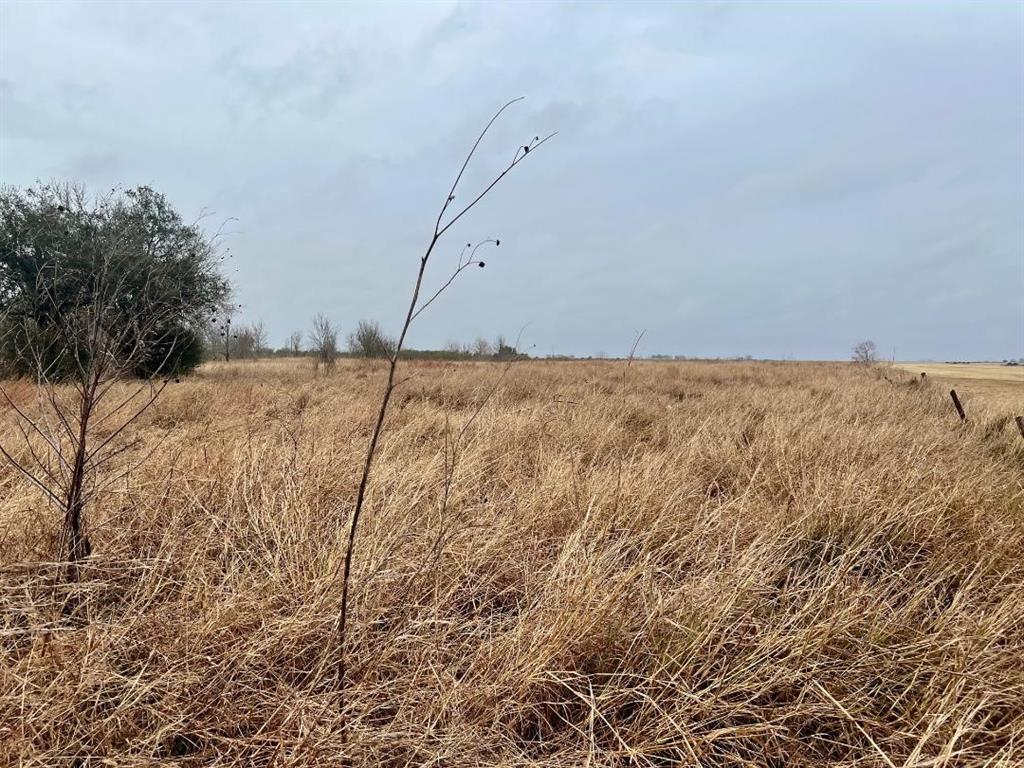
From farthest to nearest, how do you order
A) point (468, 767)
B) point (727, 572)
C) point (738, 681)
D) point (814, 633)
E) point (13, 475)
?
point (13, 475)
point (727, 572)
point (814, 633)
point (738, 681)
point (468, 767)

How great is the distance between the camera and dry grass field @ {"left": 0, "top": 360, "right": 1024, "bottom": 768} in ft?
4.47

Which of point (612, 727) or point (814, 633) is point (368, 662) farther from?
point (814, 633)

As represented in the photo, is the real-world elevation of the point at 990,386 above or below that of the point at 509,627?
above

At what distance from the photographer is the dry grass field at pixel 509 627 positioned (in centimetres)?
136

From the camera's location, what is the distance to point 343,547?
2090mm

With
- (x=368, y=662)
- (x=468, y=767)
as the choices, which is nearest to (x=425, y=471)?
(x=368, y=662)

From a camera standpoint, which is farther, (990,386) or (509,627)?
(990,386)

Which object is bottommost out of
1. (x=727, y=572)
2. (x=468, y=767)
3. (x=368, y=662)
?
(x=468, y=767)

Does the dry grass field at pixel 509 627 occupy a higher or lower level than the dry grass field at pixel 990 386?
lower

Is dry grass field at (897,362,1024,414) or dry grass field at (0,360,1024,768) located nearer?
dry grass field at (0,360,1024,768)

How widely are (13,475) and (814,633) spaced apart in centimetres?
399

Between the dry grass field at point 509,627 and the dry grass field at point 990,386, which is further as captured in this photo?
the dry grass field at point 990,386

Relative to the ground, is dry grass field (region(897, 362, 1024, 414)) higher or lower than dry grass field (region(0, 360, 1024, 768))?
higher

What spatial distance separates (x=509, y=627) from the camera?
6.26 feet
